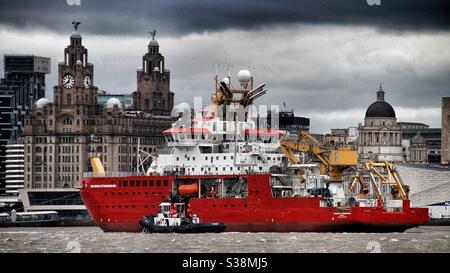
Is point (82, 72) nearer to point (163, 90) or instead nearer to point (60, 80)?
point (60, 80)

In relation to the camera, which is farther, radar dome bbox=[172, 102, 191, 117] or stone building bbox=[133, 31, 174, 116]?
stone building bbox=[133, 31, 174, 116]

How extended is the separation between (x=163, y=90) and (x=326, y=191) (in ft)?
Result: 300

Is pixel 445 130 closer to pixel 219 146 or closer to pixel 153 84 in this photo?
pixel 153 84

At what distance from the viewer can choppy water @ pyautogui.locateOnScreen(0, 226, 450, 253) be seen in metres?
81.4

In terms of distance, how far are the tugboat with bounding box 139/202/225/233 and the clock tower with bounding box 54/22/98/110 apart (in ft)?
265

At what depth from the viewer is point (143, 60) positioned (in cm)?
18962

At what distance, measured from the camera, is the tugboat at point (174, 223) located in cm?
9712

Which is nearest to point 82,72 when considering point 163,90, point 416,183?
point 163,90

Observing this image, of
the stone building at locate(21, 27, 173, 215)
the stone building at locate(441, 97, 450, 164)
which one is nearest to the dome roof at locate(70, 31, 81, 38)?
the stone building at locate(21, 27, 173, 215)

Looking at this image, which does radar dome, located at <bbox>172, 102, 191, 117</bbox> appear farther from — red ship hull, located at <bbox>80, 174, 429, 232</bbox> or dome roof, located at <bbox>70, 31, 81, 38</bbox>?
red ship hull, located at <bbox>80, 174, 429, 232</bbox>

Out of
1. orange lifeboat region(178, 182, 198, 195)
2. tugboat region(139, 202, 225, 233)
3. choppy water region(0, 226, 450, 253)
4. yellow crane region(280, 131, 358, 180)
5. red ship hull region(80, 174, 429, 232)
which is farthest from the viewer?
yellow crane region(280, 131, 358, 180)

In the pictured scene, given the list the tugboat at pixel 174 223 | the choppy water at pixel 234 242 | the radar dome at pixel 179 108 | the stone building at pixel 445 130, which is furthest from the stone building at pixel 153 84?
the tugboat at pixel 174 223
